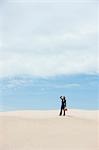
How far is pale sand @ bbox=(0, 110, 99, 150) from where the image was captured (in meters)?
15.1

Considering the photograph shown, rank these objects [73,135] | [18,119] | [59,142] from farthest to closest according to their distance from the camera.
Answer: [18,119]
[73,135]
[59,142]

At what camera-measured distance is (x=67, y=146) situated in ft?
49.8

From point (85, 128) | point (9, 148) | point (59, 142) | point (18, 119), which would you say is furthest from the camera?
point (18, 119)

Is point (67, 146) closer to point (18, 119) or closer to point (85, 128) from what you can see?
point (85, 128)

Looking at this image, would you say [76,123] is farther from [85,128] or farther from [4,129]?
[4,129]

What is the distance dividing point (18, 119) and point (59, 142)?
15.3ft

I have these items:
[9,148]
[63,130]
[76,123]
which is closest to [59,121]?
[76,123]

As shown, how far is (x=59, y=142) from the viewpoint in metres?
15.6

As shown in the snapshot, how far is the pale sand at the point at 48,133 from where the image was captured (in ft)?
49.5

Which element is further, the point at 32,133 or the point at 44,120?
the point at 44,120

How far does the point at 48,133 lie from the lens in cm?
1692

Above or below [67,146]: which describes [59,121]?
above

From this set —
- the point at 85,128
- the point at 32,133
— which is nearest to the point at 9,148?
the point at 32,133

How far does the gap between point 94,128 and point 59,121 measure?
1678 mm
